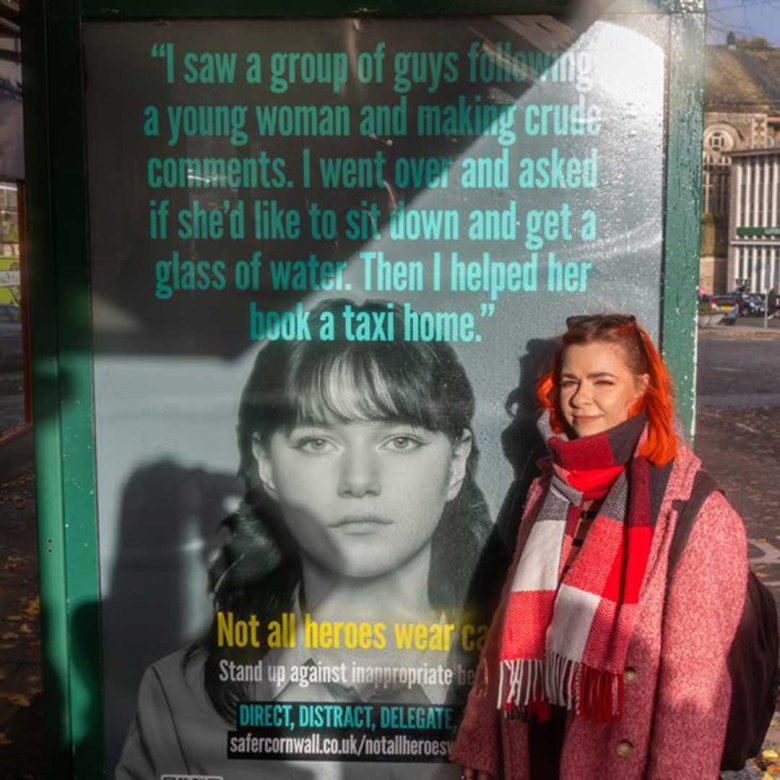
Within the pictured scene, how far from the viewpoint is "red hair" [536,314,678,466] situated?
2402mm

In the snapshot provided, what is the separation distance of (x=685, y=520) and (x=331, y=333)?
96 cm

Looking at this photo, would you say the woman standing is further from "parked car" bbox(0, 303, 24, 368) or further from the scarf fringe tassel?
"parked car" bbox(0, 303, 24, 368)

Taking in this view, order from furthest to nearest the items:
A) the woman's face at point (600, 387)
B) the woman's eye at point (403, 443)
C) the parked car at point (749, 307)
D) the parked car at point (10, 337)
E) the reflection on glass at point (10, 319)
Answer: the parked car at point (749, 307) → the parked car at point (10, 337) → the reflection on glass at point (10, 319) → the woman's eye at point (403, 443) → the woman's face at point (600, 387)

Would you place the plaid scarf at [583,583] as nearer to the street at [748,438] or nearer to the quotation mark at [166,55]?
the quotation mark at [166,55]

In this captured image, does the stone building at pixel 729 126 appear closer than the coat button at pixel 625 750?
No

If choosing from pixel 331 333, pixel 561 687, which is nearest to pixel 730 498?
pixel 331 333

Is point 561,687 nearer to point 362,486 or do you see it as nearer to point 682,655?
point 682,655

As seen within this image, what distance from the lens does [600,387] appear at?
2.48m

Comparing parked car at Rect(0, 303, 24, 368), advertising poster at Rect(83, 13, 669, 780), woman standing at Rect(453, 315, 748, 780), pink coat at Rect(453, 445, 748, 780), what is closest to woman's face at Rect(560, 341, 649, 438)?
woman standing at Rect(453, 315, 748, 780)

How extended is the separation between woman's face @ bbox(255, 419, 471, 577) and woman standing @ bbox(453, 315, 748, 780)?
34cm

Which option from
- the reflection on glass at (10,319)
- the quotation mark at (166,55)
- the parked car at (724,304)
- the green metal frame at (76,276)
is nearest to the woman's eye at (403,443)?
the green metal frame at (76,276)

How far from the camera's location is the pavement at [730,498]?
15.5 feet

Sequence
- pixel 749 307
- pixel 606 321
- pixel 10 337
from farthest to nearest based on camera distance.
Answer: pixel 749 307
pixel 10 337
pixel 606 321

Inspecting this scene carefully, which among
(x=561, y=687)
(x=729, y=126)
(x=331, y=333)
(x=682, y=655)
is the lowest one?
(x=561, y=687)
